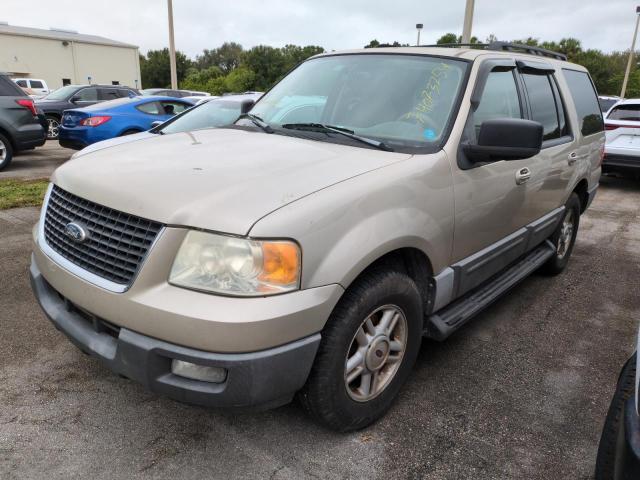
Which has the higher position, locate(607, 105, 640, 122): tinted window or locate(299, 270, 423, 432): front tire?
locate(607, 105, 640, 122): tinted window

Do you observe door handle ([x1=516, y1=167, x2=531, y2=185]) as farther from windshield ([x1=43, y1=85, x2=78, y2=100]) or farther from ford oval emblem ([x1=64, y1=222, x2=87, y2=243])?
windshield ([x1=43, y1=85, x2=78, y2=100])

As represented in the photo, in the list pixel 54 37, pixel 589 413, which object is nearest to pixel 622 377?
pixel 589 413

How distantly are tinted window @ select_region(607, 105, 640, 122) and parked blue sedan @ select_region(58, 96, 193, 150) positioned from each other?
8.73 meters

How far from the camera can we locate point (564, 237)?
4.76 meters

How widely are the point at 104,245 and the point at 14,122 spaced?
849 centimetres

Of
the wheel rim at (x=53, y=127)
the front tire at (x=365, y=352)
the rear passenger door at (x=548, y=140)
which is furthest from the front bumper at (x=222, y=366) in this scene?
the wheel rim at (x=53, y=127)

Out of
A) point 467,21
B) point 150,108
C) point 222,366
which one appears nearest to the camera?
point 222,366

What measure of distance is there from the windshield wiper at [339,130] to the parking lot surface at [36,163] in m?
7.17

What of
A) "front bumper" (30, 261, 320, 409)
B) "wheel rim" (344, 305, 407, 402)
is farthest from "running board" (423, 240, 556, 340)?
"front bumper" (30, 261, 320, 409)

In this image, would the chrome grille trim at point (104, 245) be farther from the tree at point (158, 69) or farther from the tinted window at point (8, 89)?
the tree at point (158, 69)

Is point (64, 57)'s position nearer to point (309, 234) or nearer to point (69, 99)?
point (69, 99)

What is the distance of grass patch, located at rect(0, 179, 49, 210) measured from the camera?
6348mm

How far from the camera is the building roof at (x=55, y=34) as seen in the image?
44.6 m

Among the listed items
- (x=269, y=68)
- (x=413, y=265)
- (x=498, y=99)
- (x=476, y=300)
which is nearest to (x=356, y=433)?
(x=413, y=265)
